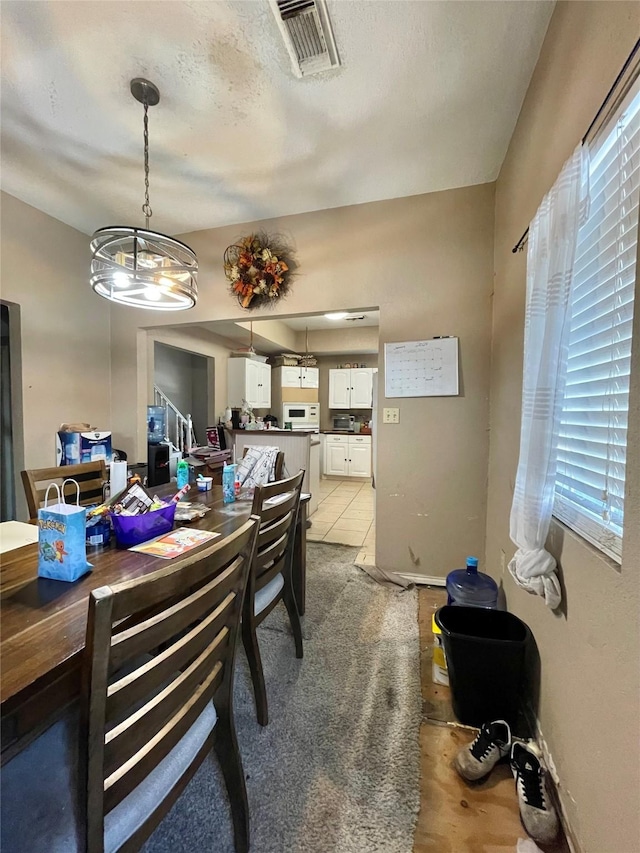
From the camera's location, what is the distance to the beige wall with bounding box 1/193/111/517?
259 cm

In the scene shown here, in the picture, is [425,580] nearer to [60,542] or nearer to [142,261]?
[60,542]

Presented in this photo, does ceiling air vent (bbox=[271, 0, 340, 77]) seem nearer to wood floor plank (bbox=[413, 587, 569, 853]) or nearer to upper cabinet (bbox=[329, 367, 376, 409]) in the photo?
wood floor plank (bbox=[413, 587, 569, 853])

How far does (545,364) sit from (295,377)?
529 centimetres

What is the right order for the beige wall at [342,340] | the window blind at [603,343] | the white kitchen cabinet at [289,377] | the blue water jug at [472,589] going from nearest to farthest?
the window blind at [603,343] < the blue water jug at [472,589] < the beige wall at [342,340] < the white kitchen cabinet at [289,377]

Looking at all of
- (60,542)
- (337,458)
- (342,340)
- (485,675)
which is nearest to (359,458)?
(337,458)

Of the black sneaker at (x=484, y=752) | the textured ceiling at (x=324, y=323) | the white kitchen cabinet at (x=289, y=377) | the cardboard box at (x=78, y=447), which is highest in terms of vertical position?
the textured ceiling at (x=324, y=323)

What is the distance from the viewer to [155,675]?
0.69m

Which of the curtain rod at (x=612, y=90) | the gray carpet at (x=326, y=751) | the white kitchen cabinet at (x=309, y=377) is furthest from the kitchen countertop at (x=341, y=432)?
the curtain rod at (x=612, y=90)

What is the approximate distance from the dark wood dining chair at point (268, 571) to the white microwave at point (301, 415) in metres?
4.46

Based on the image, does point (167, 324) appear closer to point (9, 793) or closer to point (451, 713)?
point (9, 793)

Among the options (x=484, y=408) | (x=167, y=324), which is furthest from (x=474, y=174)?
(x=167, y=324)

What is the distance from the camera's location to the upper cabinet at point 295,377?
613 centimetres

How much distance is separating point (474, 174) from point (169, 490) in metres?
2.82

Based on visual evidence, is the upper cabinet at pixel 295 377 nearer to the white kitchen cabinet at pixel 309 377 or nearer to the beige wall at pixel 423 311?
the white kitchen cabinet at pixel 309 377
